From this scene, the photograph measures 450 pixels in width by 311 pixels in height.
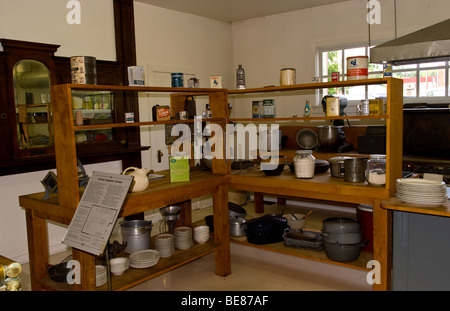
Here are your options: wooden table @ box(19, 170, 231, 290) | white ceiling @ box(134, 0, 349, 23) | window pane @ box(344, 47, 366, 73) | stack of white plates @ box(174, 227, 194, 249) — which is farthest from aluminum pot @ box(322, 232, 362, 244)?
white ceiling @ box(134, 0, 349, 23)

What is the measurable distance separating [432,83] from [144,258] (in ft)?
15.3

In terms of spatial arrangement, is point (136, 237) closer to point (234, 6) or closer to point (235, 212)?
point (235, 212)

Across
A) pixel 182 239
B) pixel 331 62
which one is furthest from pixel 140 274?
pixel 331 62

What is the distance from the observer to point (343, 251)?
3.30 meters

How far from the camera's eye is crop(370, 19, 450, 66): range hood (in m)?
3.95

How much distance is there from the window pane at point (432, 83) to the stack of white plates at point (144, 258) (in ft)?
14.6

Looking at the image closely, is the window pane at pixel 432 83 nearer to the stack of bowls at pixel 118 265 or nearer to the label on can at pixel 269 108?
the label on can at pixel 269 108

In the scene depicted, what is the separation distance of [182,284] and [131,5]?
3824mm

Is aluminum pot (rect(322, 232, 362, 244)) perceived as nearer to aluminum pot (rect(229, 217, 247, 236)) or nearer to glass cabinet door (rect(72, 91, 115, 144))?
aluminum pot (rect(229, 217, 247, 236))

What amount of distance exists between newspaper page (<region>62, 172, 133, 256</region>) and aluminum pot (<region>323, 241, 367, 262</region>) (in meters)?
1.73

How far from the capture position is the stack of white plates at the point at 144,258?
3.25m

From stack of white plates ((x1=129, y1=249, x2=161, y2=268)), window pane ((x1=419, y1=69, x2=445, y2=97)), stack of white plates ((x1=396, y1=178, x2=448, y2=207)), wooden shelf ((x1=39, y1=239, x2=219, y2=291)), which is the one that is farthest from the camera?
window pane ((x1=419, y1=69, x2=445, y2=97))

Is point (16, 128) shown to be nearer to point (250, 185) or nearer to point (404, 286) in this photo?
point (250, 185)

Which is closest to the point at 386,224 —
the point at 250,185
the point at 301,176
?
the point at 301,176
